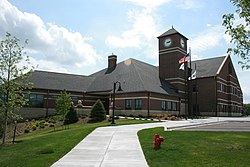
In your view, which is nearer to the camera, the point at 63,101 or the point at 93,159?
Result: the point at 93,159

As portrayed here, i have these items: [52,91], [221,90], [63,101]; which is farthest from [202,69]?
[63,101]

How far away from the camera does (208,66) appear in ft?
187

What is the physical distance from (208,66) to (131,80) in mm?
23549

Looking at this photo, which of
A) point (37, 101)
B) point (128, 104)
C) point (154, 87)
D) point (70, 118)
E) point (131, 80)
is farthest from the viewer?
point (131, 80)

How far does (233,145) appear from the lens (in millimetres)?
11977

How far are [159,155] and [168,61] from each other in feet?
140

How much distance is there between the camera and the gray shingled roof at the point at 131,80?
40.3m

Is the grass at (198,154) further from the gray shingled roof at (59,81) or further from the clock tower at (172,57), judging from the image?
the clock tower at (172,57)

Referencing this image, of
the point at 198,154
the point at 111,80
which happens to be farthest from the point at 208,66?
the point at 198,154

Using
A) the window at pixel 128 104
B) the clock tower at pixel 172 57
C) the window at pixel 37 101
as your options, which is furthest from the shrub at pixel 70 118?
the clock tower at pixel 172 57

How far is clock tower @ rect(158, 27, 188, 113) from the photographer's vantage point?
5038 centimetres

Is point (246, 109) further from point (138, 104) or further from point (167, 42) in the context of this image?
point (138, 104)

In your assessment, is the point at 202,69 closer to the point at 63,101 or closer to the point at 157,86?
the point at 157,86

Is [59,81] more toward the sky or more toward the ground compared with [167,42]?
more toward the ground
